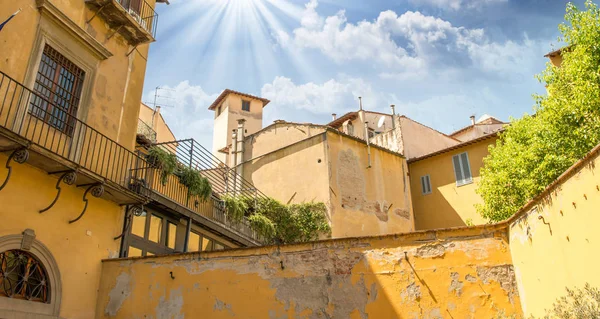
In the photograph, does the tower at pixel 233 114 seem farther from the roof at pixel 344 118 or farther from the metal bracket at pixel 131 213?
the metal bracket at pixel 131 213

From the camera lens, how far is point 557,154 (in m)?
13.6

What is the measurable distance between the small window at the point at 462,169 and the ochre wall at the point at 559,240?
55.1 feet

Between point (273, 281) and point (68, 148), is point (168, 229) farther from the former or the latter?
point (273, 281)

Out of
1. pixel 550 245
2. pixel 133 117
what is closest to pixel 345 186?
pixel 133 117

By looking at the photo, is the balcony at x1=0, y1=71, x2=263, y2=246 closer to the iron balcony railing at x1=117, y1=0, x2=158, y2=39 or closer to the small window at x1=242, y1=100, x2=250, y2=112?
the iron balcony railing at x1=117, y1=0, x2=158, y2=39

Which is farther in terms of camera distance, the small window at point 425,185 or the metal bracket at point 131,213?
the small window at point 425,185

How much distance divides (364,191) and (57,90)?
1458 centimetres

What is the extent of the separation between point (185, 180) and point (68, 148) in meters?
4.14

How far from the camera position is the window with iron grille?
960 cm

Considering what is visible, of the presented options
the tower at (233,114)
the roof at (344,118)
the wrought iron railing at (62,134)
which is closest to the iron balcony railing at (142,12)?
the wrought iron railing at (62,134)

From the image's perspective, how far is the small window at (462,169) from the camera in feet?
77.1

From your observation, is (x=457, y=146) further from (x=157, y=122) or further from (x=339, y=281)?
(x=339, y=281)

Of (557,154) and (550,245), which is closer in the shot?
(550,245)

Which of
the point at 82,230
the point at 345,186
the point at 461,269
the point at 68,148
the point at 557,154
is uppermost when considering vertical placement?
the point at 345,186
